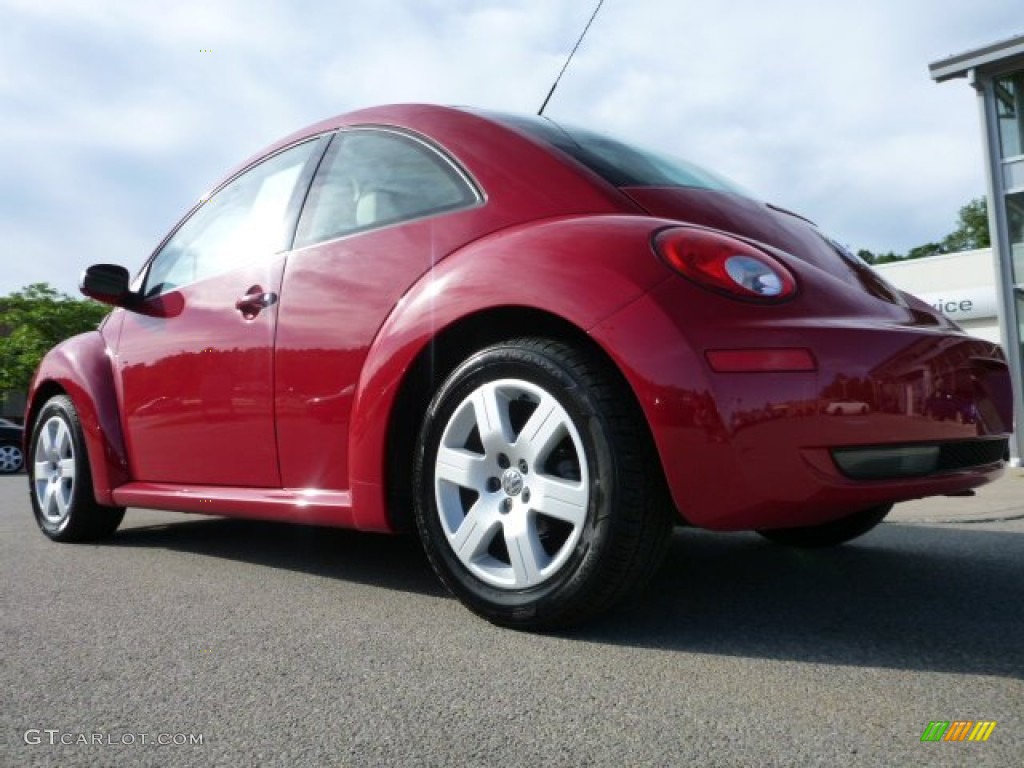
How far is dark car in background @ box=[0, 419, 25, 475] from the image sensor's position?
1439 cm

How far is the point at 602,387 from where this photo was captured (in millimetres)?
2016

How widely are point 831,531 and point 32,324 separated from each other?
48321 millimetres

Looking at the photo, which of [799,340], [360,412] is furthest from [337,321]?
[799,340]

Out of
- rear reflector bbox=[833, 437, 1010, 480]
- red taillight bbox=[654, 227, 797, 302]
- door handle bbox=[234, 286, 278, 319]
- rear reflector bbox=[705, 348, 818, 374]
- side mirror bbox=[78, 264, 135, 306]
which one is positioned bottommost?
rear reflector bbox=[833, 437, 1010, 480]

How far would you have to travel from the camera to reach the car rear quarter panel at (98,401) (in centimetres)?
360

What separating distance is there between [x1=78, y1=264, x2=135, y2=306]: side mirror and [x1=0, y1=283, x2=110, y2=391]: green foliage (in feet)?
145

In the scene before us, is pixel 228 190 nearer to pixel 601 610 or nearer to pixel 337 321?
pixel 337 321

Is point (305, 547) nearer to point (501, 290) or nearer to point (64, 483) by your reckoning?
point (64, 483)

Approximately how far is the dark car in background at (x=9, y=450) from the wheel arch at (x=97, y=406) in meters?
12.0

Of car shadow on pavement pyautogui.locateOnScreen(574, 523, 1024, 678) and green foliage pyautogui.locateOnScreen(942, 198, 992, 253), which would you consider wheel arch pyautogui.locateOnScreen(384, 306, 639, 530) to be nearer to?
car shadow on pavement pyautogui.locateOnScreen(574, 523, 1024, 678)

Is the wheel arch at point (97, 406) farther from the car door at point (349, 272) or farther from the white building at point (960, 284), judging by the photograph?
the white building at point (960, 284)

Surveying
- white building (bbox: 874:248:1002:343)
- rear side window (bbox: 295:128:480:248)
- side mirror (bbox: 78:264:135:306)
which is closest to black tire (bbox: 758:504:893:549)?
rear side window (bbox: 295:128:480:248)

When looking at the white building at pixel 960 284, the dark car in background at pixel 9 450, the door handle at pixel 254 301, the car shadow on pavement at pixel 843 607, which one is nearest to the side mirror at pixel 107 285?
the door handle at pixel 254 301

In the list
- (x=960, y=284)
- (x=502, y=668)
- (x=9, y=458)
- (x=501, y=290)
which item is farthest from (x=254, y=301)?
(x=960, y=284)
